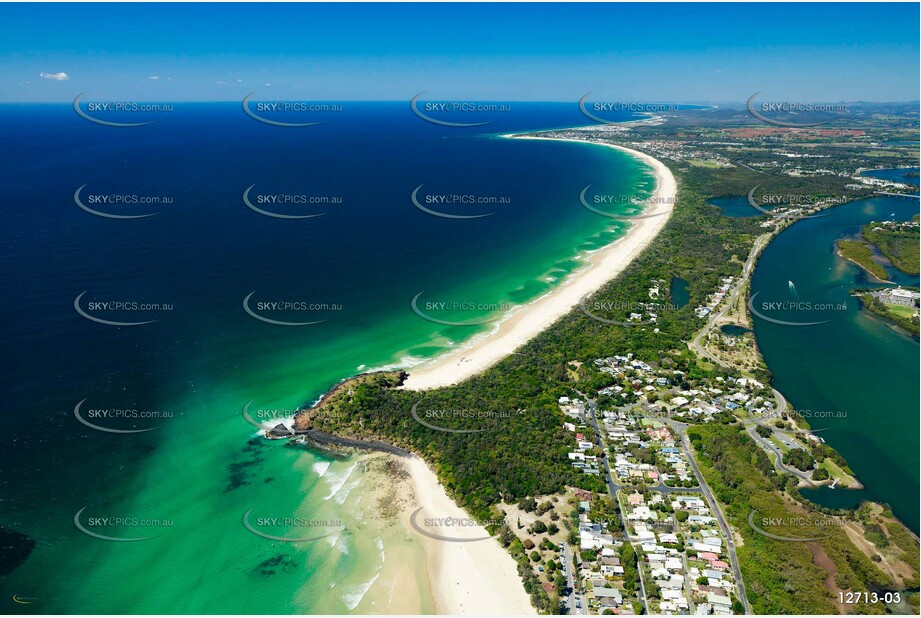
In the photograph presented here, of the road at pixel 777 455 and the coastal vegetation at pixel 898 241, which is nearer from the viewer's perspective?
the road at pixel 777 455

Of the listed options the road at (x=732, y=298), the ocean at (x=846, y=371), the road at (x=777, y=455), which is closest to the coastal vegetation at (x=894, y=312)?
the ocean at (x=846, y=371)

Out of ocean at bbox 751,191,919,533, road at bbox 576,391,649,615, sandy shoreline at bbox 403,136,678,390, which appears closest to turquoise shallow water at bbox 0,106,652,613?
sandy shoreline at bbox 403,136,678,390

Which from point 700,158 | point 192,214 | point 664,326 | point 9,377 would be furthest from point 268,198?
point 700,158

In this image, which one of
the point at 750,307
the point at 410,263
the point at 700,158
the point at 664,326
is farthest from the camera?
the point at 700,158

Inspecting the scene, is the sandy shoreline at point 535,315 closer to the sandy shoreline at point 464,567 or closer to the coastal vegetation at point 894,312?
the sandy shoreline at point 464,567

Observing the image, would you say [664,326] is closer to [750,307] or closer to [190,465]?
[750,307]

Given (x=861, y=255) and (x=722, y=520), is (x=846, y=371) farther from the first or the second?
(x=861, y=255)

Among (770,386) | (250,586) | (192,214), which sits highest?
(192,214)
